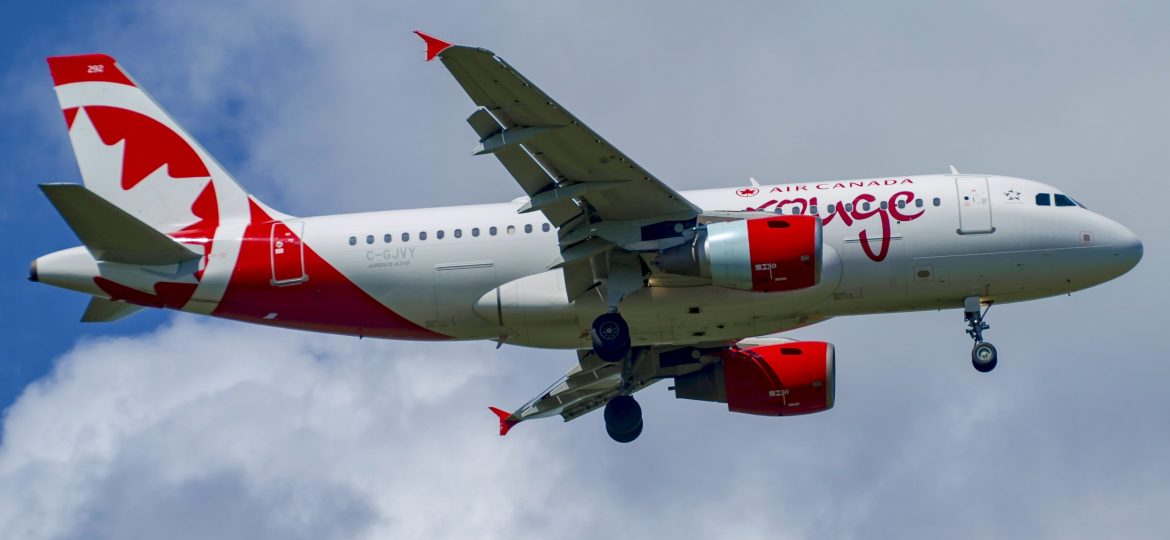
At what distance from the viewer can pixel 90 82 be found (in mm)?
46594

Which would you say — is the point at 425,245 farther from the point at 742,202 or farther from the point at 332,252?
the point at 742,202

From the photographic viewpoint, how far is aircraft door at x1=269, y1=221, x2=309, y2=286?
141 feet

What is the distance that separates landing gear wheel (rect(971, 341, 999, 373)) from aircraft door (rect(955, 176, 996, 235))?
2909 millimetres

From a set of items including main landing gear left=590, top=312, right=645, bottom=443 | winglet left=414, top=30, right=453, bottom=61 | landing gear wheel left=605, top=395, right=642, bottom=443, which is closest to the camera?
winglet left=414, top=30, right=453, bottom=61

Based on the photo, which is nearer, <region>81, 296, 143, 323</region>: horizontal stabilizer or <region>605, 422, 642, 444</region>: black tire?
<region>81, 296, 143, 323</region>: horizontal stabilizer

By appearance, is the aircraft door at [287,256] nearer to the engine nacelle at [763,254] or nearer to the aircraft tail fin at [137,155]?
the aircraft tail fin at [137,155]

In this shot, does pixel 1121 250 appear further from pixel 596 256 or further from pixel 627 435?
pixel 627 435

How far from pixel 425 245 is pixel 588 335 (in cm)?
464

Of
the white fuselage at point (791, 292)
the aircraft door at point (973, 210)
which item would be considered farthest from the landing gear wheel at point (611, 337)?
the aircraft door at point (973, 210)

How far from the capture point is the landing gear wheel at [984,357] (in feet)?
138

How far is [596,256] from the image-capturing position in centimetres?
4153

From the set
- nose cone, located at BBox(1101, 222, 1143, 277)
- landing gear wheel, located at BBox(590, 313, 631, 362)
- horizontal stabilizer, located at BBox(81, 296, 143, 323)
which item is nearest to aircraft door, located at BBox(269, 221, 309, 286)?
horizontal stabilizer, located at BBox(81, 296, 143, 323)

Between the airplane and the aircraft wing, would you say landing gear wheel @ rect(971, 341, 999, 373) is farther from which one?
the aircraft wing

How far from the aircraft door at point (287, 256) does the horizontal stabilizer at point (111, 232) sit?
2.02 meters
